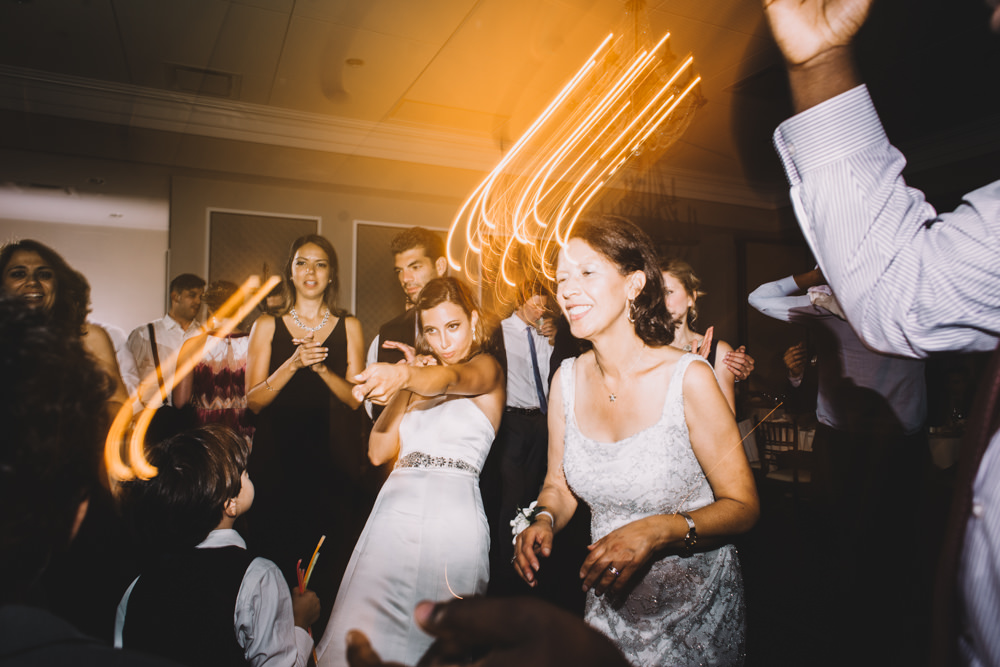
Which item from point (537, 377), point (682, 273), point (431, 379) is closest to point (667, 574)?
point (431, 379)

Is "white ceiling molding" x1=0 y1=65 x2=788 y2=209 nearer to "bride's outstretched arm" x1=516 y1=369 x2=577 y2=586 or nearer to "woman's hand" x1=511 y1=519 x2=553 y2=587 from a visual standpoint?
"bride's outstretched arm" x1=516 y1=369 x2=577 y2=586

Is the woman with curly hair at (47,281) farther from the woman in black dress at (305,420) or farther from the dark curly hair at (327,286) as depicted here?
the dark curly hair at (327,286)

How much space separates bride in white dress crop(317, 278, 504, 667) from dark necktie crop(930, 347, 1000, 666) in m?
1.25

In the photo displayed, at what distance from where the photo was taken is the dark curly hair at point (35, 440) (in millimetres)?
545

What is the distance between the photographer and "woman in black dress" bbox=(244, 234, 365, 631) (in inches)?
149

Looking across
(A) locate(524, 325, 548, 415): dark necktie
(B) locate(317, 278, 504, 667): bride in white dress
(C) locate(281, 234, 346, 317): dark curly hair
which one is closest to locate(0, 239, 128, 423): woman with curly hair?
(C) locate(281, 234, 346, 317): dark curly hair

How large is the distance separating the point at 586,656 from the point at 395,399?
213cm

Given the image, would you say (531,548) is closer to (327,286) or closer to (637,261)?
(637,261)

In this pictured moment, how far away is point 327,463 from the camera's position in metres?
4.16

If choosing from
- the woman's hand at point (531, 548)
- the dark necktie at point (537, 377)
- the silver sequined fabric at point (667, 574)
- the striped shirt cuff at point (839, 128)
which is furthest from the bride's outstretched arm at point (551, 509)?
the dark necktie at point (537, 377)

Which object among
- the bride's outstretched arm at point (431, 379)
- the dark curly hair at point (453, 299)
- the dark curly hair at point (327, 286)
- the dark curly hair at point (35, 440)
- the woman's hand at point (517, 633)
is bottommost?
the woman's hand at point (517, 633)

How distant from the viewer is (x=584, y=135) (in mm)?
4199

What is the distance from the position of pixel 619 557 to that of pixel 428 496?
1070 mm

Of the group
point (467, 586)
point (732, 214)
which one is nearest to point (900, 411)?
point (467, 586)
